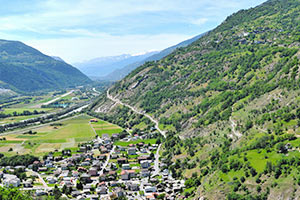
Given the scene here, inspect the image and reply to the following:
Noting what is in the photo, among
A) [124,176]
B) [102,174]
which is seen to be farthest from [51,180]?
[124,176]

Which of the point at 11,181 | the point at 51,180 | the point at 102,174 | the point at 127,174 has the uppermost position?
the point at 11,181

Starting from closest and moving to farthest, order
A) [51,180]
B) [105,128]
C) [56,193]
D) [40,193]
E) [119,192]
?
[56,193] → [119,192] → [40,193] → [51,180] → [105,128]

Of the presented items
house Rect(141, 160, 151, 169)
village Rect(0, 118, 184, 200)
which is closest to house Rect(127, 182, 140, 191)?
village Rect(0, 118, 184, 200)

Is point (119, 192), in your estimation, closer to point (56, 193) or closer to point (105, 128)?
point (56, 193)

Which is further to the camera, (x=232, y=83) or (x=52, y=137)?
(x=52, y=137)

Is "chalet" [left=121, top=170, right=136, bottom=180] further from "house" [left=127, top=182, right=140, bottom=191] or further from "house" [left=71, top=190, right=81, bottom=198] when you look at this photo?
"house" [left=71, top=190, right=81, bottom=198]
